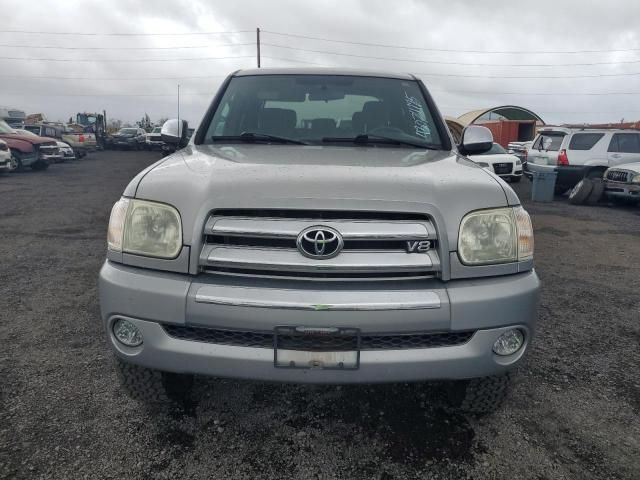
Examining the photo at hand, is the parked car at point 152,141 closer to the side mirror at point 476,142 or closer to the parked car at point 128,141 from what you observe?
the parked car at point 128,141

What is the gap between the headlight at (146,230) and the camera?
1887 mm

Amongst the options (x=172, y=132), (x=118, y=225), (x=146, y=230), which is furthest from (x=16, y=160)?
(x=146, y=230)

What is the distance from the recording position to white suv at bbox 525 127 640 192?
1144cm

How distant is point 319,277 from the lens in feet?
6.03

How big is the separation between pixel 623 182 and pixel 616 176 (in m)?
0.24

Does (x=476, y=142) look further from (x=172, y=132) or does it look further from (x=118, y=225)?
(x=118, y=225)

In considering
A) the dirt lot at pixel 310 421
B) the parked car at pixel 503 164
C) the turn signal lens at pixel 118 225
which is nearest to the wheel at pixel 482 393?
the dirt lot at pixel 310 421

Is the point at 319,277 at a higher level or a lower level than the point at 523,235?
lower

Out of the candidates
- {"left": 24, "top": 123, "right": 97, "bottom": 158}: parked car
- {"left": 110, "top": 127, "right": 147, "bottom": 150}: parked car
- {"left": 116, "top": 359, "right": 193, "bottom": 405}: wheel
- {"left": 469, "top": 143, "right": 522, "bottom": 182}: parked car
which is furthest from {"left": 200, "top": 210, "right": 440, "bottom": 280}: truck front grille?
{"left": 110, "top": 127, "right": 147, "bottom": 150}: parked car

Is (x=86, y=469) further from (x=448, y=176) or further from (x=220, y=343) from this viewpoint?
(x=448, y=176)

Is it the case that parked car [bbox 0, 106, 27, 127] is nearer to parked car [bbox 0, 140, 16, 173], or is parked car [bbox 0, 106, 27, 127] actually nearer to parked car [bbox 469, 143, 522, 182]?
parked car [bbox 0, 140, 16, 173]

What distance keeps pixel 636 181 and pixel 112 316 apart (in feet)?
37.7

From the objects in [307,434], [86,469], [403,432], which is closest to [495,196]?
[403,432]

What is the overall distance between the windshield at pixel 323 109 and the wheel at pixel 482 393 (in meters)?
1.42
